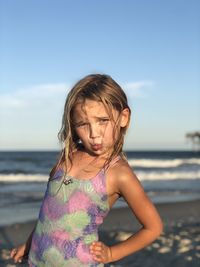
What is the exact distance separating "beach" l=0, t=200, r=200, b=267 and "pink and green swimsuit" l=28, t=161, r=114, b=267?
3.70 metres

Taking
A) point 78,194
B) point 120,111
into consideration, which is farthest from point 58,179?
point 120,111

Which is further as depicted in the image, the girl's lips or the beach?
the beach

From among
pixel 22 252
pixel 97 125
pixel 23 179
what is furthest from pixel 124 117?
pixel 23 179

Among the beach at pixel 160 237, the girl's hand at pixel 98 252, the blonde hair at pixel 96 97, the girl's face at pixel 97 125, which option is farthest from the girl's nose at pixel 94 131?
the beach at pixel 160 237

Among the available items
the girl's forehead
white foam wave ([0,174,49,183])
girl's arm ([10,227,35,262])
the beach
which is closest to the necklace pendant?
the girl's forehead

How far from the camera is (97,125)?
238cm

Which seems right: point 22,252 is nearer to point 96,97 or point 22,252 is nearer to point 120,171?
point 120,171

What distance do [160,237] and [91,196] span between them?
5.41 m

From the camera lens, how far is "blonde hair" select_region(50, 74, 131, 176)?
237cm

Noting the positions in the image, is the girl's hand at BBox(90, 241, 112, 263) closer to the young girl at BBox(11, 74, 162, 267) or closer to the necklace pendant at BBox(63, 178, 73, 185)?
the young girl at BBox(11, 74, 162, 267)

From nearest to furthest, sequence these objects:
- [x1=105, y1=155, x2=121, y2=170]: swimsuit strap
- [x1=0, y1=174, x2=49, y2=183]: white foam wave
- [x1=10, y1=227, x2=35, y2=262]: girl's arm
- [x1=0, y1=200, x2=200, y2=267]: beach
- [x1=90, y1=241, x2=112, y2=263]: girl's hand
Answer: [x1=90, y1=241, x2=112, y2=263]: girl's hand < [x1=105, y1=155, x2=121, y2=170]: swimsuit strap < [x1=10, y1=227, x2=35, y2=262]: girl's arm < [x1=0, y1=200, x2=200, y2=267]: beach < [x1=0, y1=174, x2=49, y2=183]: white foam wave

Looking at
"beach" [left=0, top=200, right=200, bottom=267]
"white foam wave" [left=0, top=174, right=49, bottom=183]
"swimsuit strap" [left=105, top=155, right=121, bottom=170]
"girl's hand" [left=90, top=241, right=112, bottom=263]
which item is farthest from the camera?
"white foam wave" [left=0, top=174, right=49, bottom=183]

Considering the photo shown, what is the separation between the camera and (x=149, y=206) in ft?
7.72

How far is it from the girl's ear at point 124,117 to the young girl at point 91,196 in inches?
0.7
